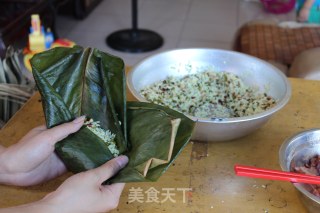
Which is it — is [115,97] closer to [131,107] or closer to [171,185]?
[131,107]

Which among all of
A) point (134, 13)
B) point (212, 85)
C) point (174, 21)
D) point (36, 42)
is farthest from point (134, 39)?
point (212, 85)

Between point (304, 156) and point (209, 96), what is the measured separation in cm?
32

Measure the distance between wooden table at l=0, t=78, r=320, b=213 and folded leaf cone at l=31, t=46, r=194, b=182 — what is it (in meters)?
0.11

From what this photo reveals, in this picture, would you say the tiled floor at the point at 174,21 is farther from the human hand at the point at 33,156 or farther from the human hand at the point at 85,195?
the human hand at the point at 85,195

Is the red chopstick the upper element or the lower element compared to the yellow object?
upper

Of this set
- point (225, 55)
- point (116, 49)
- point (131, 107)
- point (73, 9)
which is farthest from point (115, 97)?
point (73, 9)

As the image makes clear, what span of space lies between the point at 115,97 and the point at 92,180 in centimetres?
23

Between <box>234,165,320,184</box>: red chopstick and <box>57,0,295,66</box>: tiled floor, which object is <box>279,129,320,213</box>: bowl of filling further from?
<box>57,0,295,66</box>: tiled floor

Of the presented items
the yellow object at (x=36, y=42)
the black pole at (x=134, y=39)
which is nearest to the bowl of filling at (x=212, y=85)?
the yellow object at (x=36, y=42)

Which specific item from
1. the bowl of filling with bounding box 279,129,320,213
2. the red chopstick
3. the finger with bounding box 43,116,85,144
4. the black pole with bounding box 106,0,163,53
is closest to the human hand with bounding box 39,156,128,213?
the finger with bounding box 43,116,85,144

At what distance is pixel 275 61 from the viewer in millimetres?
2078

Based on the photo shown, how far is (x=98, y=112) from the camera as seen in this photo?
94 cm

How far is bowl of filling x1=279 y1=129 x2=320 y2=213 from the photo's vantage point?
831 millimetres

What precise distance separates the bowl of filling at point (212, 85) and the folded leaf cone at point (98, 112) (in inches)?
3.7
